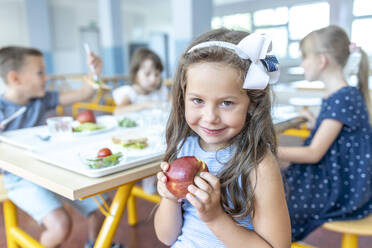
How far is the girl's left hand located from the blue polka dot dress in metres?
0.62

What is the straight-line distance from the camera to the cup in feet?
4.54

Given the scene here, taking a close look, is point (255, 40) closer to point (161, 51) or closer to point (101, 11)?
point (101, 11)

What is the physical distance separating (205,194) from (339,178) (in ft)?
2.79

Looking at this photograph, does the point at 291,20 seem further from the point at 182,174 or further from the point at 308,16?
the point at 182,174

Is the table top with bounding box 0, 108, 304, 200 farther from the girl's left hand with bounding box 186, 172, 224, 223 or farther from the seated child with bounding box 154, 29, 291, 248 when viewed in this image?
the girl's left hand with bounding box 186, 172, 224, 223

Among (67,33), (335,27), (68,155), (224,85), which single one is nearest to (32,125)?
(68,155)

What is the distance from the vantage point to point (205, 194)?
2.26 ft

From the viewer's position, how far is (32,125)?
1.78 meters

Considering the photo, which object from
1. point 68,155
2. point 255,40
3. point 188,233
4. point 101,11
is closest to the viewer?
point 255,40

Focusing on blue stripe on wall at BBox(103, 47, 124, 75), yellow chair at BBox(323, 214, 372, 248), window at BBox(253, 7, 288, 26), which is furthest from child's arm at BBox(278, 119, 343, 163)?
blue stripe on wall at BBox(103, 47, 124, 75)

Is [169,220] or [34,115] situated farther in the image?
[34,115]

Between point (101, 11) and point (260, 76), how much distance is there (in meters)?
7.69

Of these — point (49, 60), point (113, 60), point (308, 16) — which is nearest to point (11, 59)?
point (308, 16)

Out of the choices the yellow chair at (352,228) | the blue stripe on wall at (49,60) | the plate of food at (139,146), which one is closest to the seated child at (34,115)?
the plate of food at (139,146)
